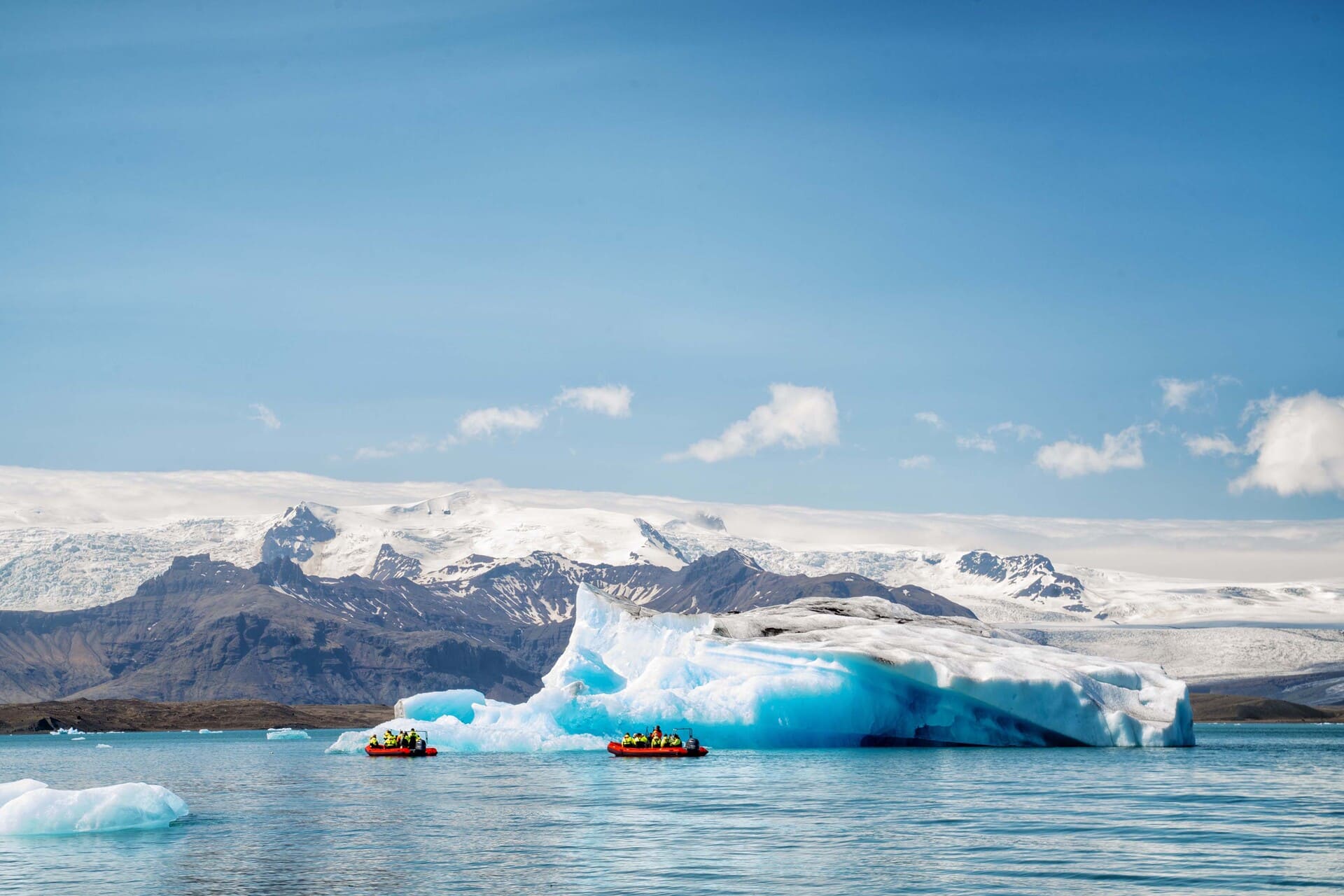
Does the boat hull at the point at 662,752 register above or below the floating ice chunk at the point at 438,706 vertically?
below

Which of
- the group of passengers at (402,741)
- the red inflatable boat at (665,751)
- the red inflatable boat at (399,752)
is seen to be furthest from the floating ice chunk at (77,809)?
the group of passengers at (402,741)

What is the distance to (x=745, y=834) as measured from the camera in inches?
1645

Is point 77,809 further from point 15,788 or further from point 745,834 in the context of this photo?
point 745,834

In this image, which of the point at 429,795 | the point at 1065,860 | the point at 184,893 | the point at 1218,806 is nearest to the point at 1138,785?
the point at 1218,806

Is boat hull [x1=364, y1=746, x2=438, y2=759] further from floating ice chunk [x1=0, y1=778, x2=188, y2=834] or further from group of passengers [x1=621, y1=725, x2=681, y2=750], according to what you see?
floating ice chunk [x1=0, y1=778, x2=188, y2=834]

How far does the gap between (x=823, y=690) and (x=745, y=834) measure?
42.0m

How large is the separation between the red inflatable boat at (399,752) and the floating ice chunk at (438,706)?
39.1 ft

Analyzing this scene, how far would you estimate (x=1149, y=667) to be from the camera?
92.1 meters

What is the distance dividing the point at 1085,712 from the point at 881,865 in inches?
2066

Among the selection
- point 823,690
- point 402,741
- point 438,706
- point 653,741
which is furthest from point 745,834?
point 438,706

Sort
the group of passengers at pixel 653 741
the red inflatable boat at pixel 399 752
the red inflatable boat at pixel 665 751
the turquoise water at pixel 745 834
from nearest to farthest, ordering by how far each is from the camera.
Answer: the turquoise water at pixel 745 834 < the red inflatable boat at pixel 665 751 < the group of passengers at pixel 653 741 < the red inflatable boat at pixel 399 752

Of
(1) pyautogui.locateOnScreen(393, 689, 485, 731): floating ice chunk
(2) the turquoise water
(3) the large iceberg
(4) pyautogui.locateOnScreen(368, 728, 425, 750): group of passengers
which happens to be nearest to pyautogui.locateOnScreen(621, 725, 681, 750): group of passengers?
(3) the large iceberg

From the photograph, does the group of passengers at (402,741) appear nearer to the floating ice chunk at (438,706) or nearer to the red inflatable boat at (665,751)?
Answer: the floating ice chunk at (438,706)

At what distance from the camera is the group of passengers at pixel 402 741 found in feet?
304
